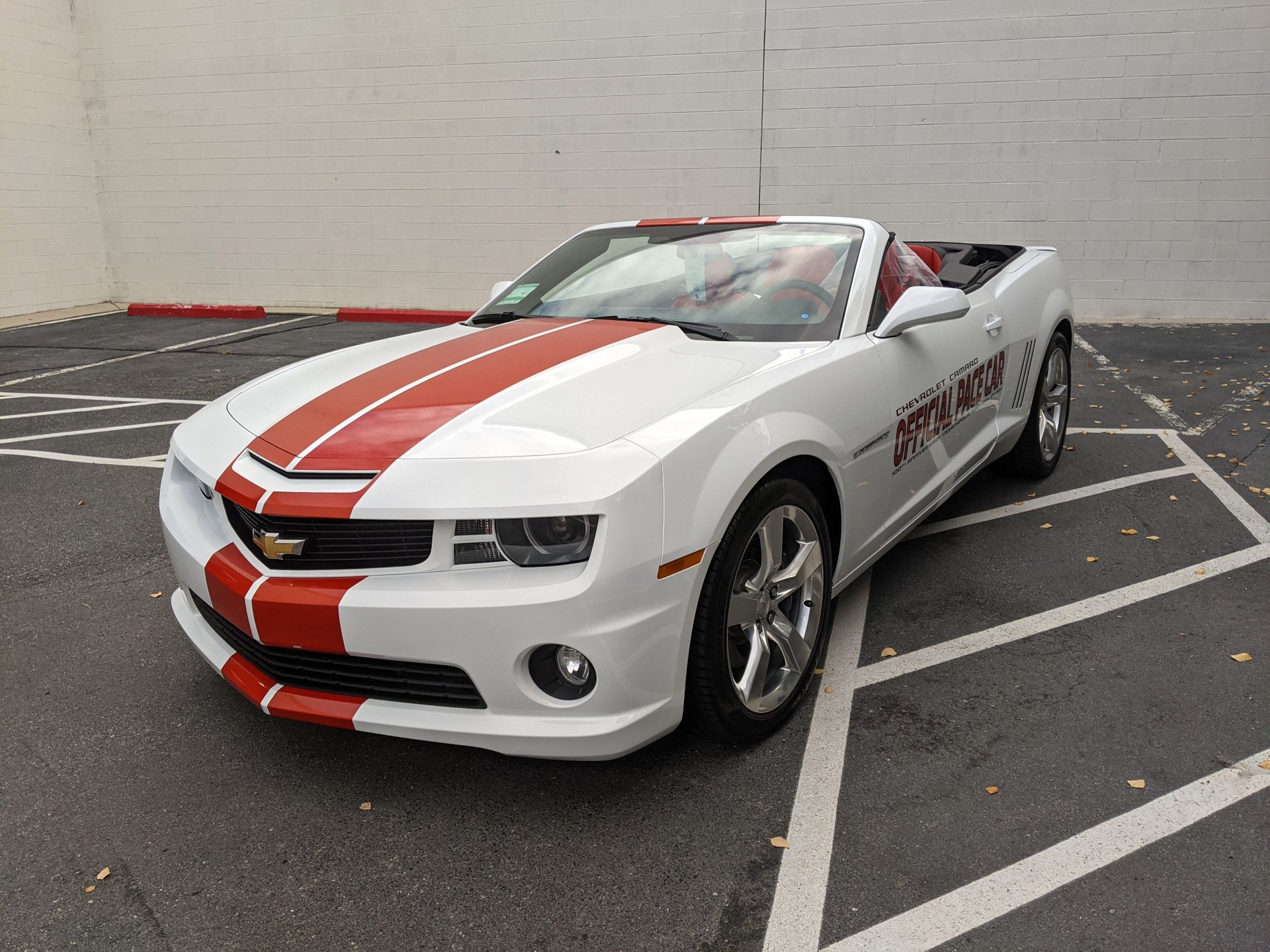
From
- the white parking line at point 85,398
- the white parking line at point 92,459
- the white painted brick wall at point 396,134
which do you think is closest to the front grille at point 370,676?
the white parking line at point 92,459

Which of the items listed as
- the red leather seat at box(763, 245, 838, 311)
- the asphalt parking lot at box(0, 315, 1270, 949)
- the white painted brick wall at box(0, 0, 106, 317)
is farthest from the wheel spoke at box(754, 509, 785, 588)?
the white painted brick wall at box(0, 0, 106, 317)

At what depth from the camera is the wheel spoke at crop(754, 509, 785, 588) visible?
2600mm

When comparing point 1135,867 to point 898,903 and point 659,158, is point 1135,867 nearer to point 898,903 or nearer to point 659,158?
point 898,903

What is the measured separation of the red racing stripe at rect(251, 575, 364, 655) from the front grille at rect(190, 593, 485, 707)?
0.17 ft

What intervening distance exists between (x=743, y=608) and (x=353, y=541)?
1011 mm

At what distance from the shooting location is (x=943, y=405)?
3.63m

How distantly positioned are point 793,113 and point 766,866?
1018cm

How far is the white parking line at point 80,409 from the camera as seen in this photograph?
23.1 feet

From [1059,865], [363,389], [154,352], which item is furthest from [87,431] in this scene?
[1059,865]

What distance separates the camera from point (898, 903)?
6.90 feet

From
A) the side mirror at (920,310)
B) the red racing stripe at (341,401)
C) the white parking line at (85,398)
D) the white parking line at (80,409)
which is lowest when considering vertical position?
the white parking line at (85,398)

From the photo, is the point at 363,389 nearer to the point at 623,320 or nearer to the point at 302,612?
the point at 302,612

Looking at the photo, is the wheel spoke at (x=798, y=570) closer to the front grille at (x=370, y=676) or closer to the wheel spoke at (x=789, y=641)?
the wheel spoke at (x=789, y=641)

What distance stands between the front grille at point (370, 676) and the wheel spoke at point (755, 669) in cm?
75
